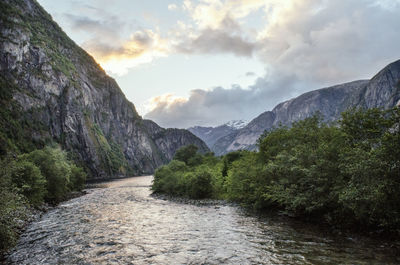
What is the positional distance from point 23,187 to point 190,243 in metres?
28.3

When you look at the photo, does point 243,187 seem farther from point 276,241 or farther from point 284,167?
point 276,241

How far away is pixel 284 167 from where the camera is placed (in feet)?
107

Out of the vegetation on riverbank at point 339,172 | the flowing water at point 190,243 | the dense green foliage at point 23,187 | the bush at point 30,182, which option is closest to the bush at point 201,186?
the vegetation on riverbank at point 339,172

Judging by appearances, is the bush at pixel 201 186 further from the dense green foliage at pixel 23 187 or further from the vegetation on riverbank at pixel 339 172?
the dense green foliage at pixel 23 187

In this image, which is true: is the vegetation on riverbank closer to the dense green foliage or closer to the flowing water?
the flowing water

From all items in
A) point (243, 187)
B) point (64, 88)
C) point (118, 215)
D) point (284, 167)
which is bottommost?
point (118, 215)

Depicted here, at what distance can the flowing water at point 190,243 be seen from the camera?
712 inches

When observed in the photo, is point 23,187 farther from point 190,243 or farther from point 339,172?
point 339,172

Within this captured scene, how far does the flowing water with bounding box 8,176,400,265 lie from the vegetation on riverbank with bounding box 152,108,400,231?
94.6 inches

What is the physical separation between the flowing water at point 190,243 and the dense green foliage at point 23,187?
1.79m

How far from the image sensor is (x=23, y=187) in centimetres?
3778

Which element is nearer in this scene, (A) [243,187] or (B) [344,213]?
(B) [344,213]

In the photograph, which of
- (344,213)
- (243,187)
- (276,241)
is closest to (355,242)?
(344,213)

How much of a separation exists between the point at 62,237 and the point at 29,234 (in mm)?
4043
